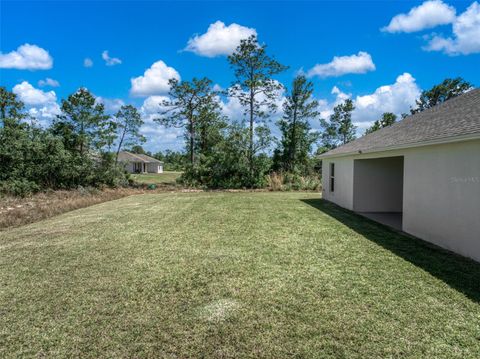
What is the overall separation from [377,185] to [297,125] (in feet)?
45.6

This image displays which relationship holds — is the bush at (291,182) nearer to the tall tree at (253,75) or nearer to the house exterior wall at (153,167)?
the tall tree at (253,75)

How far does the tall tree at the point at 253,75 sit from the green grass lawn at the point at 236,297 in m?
16.2

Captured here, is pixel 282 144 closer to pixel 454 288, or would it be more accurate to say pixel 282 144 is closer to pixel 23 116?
pixel 23 116

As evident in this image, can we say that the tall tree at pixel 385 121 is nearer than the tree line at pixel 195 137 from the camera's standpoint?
No

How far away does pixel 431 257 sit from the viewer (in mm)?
5137

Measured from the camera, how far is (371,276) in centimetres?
432

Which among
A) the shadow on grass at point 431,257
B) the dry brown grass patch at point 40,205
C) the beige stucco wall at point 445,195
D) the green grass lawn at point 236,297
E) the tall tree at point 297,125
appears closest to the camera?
the green grass lawn at point 236,297

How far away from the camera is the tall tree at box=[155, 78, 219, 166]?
75.4 ft

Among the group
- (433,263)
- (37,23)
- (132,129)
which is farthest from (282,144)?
(433,263)

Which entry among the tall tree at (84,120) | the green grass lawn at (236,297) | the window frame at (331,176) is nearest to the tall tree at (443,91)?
the window frame at (331,176)

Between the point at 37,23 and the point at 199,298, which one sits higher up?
the point at 37,23

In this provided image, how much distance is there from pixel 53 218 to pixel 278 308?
9.19 metres

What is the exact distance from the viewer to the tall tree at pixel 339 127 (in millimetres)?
31125

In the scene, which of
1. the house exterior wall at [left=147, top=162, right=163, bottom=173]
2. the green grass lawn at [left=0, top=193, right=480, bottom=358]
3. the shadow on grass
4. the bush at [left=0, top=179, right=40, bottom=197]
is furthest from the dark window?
the house exterior wall at [left=147, top=162, right=163, bottom=173]
